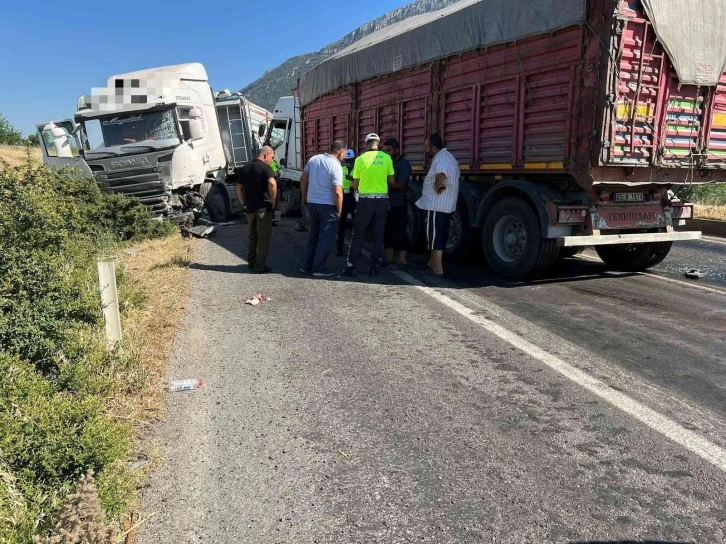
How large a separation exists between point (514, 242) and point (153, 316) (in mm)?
4390

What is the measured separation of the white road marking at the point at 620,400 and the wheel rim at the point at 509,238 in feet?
6.48

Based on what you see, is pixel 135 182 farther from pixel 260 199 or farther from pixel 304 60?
pixel 304 60

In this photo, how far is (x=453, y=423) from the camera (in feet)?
10.4

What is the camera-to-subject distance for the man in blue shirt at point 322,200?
22.9ft

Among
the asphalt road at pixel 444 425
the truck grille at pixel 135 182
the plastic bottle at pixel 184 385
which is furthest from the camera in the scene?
the truck grille at pixel 135 182

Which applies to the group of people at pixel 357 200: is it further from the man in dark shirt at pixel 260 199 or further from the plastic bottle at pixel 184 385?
the plastic bottle at pixel 184 385

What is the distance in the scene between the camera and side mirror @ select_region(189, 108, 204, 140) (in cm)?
1123

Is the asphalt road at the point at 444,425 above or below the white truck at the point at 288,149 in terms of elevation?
below

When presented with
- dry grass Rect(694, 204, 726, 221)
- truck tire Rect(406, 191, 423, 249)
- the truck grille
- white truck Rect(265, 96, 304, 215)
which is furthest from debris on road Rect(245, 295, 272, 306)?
dry grass Rect(694, 204, 726, 221)

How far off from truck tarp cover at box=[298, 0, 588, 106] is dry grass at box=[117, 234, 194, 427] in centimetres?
457

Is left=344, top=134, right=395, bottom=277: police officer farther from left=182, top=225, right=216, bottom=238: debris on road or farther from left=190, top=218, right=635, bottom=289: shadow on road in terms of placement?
left=182, top=225, right=216, bottom=238: debris on road

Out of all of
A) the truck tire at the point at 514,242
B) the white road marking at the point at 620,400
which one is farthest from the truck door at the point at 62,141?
the white road marking at the point at 620,400

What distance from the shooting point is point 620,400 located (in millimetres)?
3436

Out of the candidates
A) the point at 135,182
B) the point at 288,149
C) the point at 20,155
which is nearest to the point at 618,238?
the point at 135,182
